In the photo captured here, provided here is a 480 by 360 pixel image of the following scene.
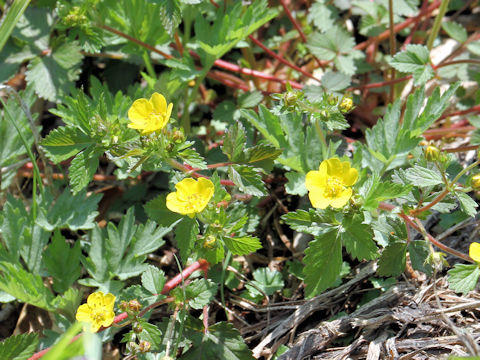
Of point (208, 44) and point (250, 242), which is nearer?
point (250, 242)

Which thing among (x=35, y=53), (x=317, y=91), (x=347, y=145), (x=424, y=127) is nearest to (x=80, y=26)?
(x=35, y=53)

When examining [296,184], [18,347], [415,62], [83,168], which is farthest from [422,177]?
[18,347]

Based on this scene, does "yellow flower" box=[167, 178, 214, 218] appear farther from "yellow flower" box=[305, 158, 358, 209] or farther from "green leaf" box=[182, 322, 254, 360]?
"green leaf" box=[182, 322, 254, 360]

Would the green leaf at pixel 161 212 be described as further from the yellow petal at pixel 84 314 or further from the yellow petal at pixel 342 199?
the yellow petal at pixel 342 199

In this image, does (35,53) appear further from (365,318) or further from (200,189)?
(365,318)

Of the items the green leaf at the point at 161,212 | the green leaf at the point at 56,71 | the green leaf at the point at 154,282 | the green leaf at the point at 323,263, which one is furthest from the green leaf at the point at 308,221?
the green leaf at the point at 56,71
